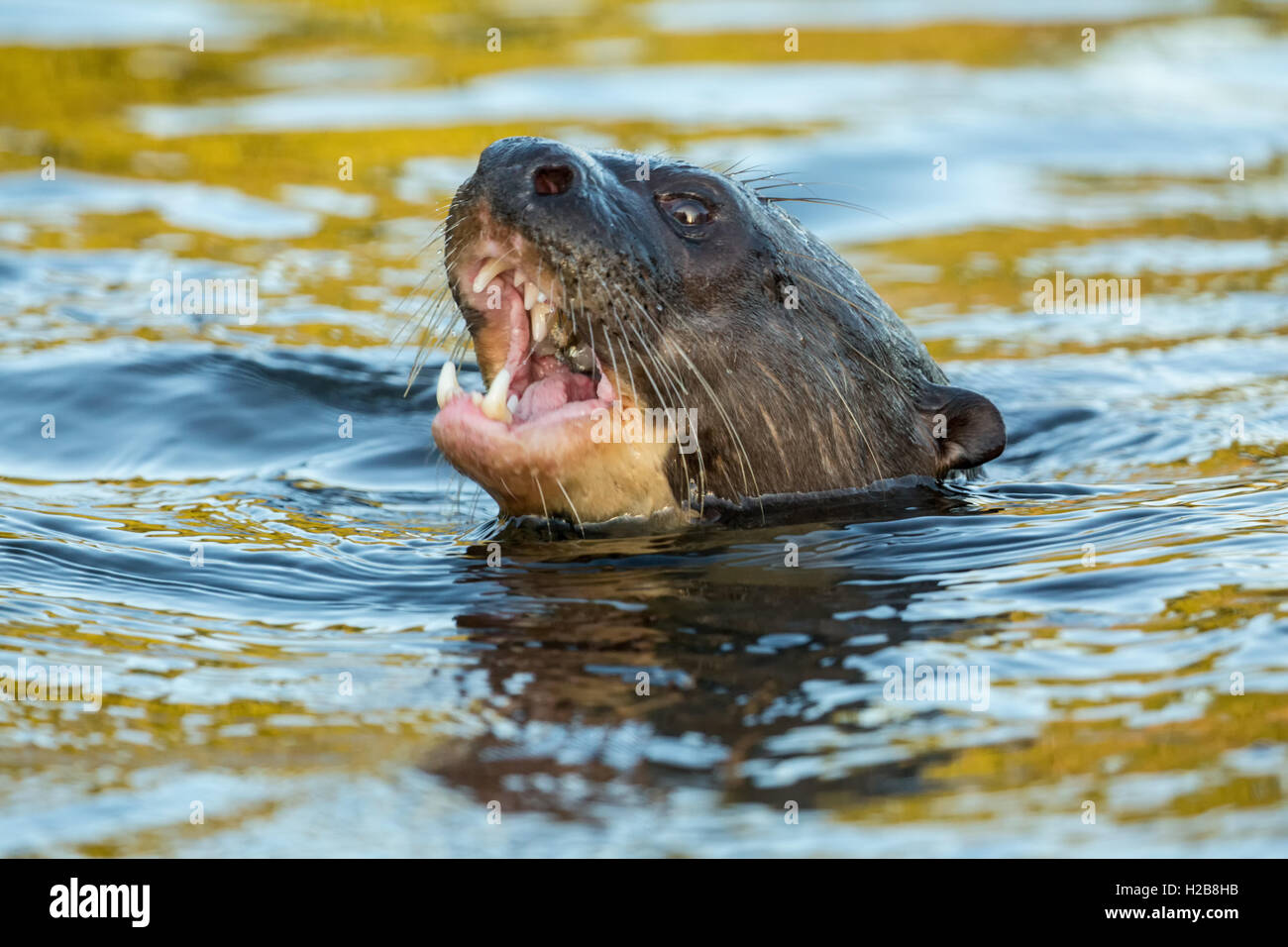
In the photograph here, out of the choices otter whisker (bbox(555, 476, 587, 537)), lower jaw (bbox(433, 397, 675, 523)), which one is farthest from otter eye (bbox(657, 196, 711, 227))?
otter whisker (bbox(555, 476, 587, 537))

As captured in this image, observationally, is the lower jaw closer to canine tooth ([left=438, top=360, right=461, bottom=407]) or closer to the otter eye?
canine tooth ([left=438, top=360, right=461, bottom=407])

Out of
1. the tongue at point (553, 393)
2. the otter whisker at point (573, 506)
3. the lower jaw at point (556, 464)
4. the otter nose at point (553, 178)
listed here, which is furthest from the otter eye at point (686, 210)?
the otter whisker at point (573, 506)

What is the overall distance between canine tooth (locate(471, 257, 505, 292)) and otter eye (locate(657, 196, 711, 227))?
28.8 inches

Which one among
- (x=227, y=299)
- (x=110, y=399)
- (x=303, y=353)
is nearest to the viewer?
(x=110, y=399)

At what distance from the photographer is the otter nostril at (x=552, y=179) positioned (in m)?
5.69

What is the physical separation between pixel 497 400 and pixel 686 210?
3.53ft

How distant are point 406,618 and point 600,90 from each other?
36.2ft

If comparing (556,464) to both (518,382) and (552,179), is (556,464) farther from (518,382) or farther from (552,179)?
(552,179)

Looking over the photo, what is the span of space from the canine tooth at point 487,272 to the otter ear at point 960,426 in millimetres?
1855

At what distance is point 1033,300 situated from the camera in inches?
451

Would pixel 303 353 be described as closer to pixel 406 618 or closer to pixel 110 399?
pixel 110 399
